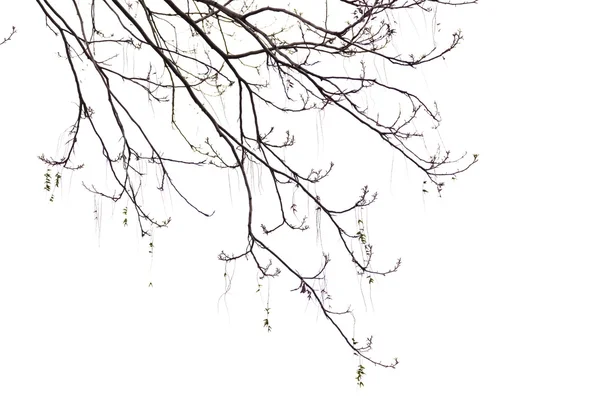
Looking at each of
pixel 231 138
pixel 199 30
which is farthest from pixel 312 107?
pixel 199 30

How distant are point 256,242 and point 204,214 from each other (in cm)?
31

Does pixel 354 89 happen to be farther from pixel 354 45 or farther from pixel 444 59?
pixel 444 59

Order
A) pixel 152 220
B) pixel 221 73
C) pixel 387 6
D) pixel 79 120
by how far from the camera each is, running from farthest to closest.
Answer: pixel 79 120, pixel 152 220, pixel 221 73, pixel 387 6

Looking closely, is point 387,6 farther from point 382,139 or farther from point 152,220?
point 152,220

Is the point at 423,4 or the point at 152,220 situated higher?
the point at 423,4

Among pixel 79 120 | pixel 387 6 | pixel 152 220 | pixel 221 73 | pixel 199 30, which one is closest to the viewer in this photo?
pixel 387 6

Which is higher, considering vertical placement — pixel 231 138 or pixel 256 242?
pixel 231 138

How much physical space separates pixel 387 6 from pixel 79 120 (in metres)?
1.68

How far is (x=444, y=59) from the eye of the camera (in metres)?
2.49

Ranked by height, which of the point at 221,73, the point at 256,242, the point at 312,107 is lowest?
the point at 256,242

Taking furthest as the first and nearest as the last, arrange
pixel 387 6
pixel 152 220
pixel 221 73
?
pixel 152 220
pixel 221 73
pixel 387 6

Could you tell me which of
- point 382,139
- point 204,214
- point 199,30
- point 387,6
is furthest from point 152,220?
point 387,6

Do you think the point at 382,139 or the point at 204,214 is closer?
the point at 382,139

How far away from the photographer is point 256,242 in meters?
2.71
